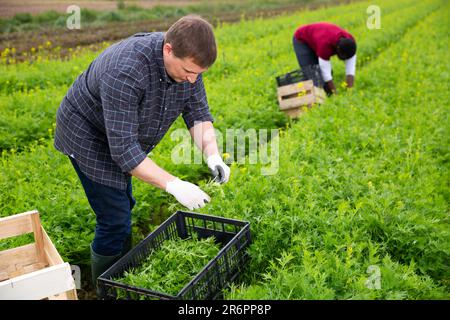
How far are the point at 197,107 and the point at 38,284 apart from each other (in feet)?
5.19

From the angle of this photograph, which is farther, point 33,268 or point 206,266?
point 33,268

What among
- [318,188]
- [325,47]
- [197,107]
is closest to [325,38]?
[325,47]

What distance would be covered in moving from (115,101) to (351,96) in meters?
4.81

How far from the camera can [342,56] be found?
258 inches

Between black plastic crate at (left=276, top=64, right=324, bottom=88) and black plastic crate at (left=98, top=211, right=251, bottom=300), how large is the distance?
163 inches

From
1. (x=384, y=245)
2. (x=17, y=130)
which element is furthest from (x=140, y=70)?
(x=17, y=130)

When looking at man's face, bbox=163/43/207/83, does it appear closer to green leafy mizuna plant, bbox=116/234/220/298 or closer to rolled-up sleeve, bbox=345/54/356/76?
green leafy mizuna plant, bbox=116/234/220/298

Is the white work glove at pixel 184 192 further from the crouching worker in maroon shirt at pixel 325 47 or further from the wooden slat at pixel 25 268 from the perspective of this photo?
the crouching worker in maroon shirt at pixel 325 47

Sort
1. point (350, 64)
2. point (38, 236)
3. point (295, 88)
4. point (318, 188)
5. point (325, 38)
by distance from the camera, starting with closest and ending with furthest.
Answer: point (38, 236) < point (318, 188) < point (325, 38) < point (295, 88) < point (350, 64)

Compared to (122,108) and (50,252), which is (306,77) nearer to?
(122,108)

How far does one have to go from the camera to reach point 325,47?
6.55 m

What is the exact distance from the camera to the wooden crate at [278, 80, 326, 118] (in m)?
6.56

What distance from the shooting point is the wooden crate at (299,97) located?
21.5 feet
